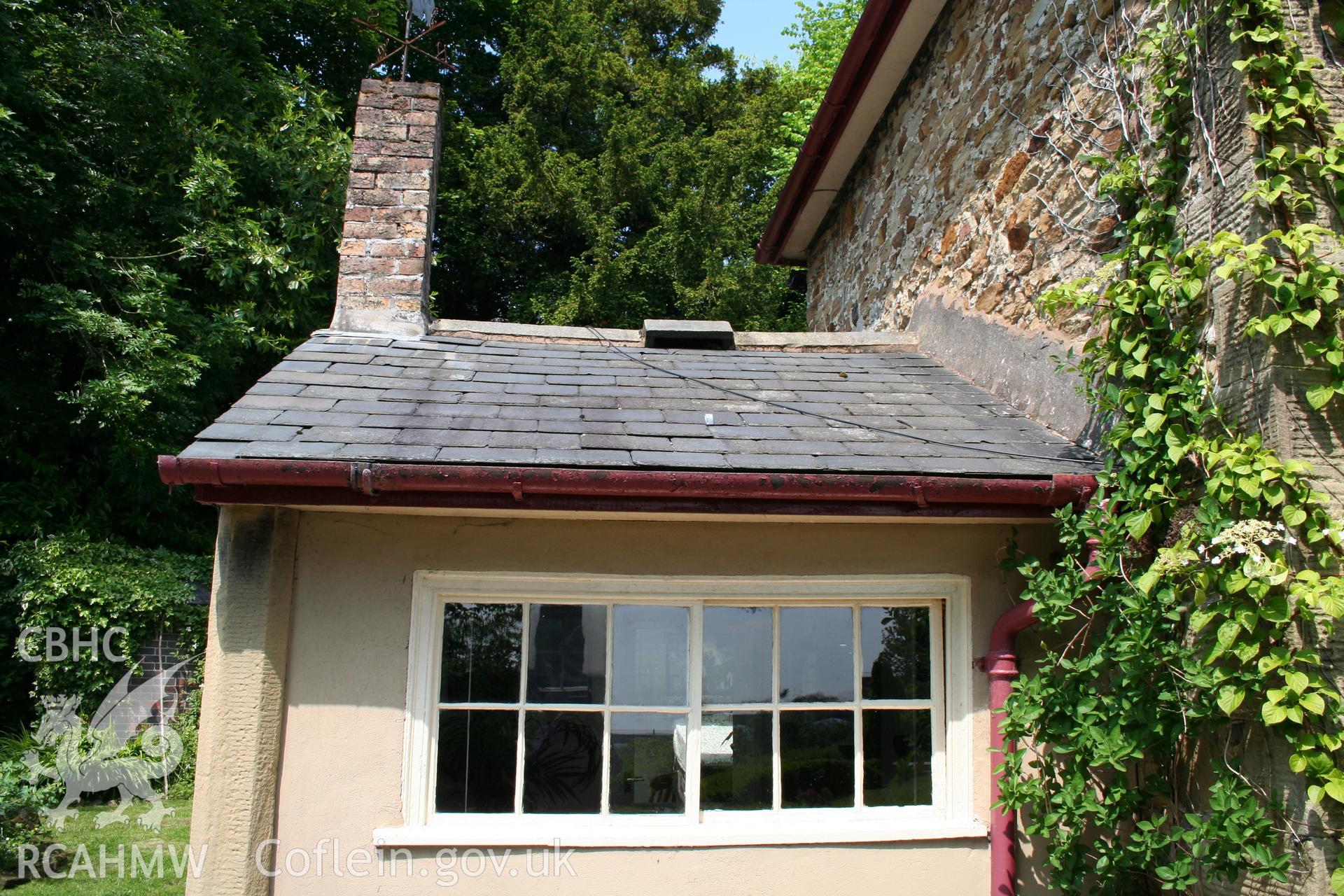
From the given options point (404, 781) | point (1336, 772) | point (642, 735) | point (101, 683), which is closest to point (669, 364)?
point (642, 735)

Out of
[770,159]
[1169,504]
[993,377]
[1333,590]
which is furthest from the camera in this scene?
[770,159]

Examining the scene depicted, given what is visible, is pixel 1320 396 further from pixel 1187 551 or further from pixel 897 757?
pixel 897 757

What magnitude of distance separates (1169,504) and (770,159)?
16.1 metres

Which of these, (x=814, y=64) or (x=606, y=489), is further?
(x=814, y=64)

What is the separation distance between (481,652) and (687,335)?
110 inches

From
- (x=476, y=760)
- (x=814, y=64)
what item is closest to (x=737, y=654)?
(x=476, y=760)

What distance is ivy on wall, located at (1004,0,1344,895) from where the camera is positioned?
9.55 feet

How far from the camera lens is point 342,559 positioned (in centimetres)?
401

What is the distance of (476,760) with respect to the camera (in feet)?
13.2

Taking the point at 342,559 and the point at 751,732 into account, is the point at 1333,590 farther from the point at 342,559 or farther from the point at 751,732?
the point at 342,559

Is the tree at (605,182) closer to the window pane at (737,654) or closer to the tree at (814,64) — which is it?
the tree at (814,64)

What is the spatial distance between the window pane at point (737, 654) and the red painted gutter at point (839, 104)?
14.2 feet

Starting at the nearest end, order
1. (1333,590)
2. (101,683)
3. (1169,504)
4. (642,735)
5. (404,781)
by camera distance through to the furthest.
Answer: (1333,590), (1169,504), (404,781), (642,735), (101,683)

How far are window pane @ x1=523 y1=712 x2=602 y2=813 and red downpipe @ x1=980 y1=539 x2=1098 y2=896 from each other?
1744 millimetres
